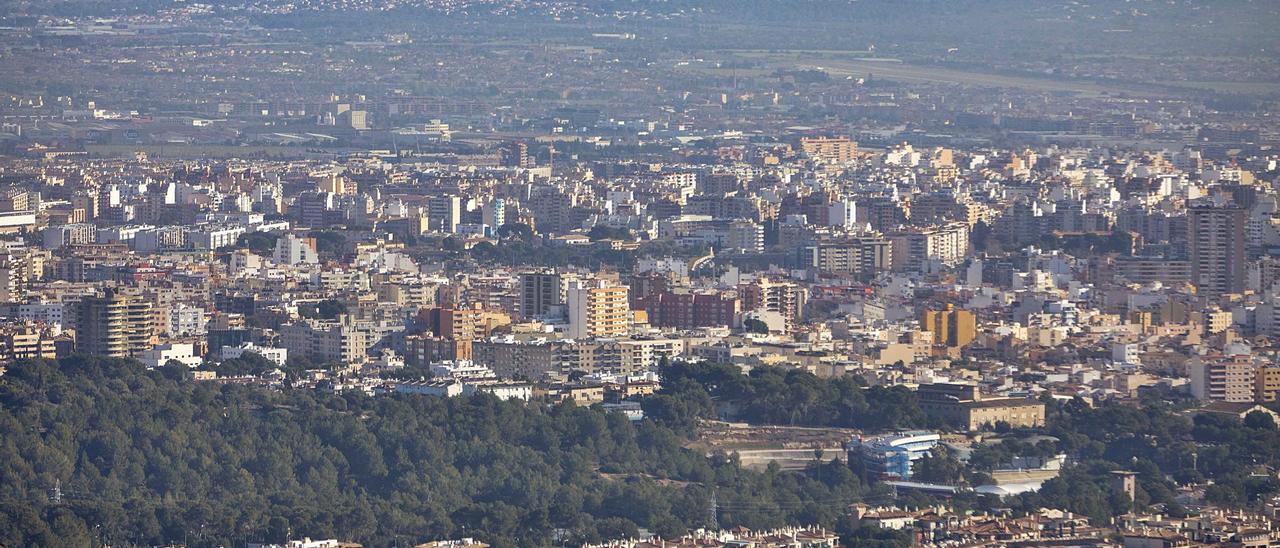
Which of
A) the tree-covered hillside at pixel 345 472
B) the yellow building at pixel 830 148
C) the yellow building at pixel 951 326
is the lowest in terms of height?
the yellow building at pixel 830 148

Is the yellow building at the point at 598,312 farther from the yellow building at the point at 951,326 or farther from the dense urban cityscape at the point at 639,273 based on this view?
the yellow building at the point at 951,326

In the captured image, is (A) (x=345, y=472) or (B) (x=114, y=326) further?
(B) (x=114, y=326)

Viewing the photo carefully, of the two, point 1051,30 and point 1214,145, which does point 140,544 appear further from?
point 1051,30

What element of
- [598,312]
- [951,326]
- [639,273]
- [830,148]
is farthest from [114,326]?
[830,148]

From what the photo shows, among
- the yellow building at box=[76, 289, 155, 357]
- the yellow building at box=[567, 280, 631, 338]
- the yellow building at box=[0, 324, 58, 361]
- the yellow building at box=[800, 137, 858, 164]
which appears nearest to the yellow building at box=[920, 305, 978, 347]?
the yellow building at box=[567, 280, 631, 338]

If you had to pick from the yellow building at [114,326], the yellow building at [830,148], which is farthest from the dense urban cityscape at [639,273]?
the yellow building at [830,148]

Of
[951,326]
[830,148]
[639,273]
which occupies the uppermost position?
[951,326]

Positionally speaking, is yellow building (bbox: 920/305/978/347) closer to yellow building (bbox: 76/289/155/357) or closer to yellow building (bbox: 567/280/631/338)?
yellow building (bbox: 567/280/631/338)

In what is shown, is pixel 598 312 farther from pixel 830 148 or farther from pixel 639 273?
pixel 830 148
